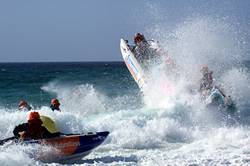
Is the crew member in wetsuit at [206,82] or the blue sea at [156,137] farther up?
the crew member in wetsuit at [206,82]

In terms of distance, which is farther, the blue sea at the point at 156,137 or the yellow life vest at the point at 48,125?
the yellow life vest at the point at 48,125

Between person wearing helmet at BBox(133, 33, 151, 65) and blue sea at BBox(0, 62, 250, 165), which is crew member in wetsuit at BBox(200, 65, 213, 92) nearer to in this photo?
blue sea at BBox(0, 62, 250, 165)

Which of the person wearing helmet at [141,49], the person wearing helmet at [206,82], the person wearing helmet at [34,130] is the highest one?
the person wearing helmet at [141,49]

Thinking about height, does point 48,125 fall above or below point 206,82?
below

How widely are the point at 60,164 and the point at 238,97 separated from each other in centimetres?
1182

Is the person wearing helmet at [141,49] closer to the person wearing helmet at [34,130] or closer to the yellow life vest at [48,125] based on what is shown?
the yellow life vest at [48,125]

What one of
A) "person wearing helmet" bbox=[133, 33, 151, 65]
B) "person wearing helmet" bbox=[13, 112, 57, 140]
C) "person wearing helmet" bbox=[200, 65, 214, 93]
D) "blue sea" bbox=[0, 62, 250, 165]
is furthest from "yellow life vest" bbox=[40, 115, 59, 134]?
"person wearing helmet" bbox=[133, 33, 151, 65]

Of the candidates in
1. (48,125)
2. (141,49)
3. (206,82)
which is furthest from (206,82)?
(48,125)

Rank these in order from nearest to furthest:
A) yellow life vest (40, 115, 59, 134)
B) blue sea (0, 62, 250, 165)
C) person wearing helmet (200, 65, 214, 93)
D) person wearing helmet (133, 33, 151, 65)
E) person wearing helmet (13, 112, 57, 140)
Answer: blue sea (0, 62, 250, 165), person wearing helmet (13, 112, 57, 140), yellow life vest (40, 115, 59, 134), person wearing helmet (200, 65, 214, 93), person wearing helmet (133, 33, 151, 65)

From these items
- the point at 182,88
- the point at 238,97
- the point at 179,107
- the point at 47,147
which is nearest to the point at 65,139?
the point at 47,147

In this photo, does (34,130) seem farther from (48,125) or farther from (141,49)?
(141,49)

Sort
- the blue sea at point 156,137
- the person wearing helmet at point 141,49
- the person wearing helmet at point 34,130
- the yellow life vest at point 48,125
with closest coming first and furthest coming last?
the blue sea at point 156,137 → the person wearing helmet at point 34,130 → the yellow life vest at point 48,125 → the person wearing helmet at point 141,49

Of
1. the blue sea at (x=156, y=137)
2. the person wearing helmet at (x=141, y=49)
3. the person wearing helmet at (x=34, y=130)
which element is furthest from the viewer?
the person wearing helmet at (x=141, y=49)

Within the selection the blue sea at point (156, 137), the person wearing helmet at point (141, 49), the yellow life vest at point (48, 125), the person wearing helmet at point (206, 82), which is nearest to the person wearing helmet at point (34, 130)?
the yellow life vest at point (48, 125)
